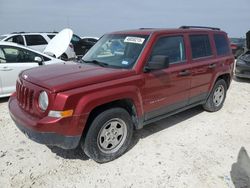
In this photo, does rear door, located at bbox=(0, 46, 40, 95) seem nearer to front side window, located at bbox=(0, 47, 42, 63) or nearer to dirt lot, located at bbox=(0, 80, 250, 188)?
front side window, located at bbox=(0, 47, 42, 63)

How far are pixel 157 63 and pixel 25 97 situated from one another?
1877 mm

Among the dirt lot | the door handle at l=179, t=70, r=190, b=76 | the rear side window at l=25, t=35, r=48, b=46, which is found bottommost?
the dirt lot

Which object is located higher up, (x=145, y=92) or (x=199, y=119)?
(x=145, y=92)

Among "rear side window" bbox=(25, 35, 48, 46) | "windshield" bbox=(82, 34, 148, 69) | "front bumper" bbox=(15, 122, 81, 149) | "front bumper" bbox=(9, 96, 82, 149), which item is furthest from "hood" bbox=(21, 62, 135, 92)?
"rear side window" bbox=(25, 35, 48, 46)

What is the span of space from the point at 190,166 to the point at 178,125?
4.95 ft

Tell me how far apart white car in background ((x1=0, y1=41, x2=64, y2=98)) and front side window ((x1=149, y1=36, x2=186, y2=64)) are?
3.04 meters

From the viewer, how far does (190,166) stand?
12.2 feet

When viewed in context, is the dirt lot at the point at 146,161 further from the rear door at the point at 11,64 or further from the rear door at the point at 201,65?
the rear door at the point at 11,64

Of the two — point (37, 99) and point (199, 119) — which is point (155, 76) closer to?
point (37, 99)

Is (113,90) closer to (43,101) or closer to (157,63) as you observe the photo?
(157,63)

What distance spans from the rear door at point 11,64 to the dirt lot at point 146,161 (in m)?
1.33

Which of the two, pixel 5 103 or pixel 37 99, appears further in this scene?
pixel 5 103

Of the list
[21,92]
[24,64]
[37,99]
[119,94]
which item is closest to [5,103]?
[24,64]

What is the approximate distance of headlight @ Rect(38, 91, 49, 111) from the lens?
315 cm
